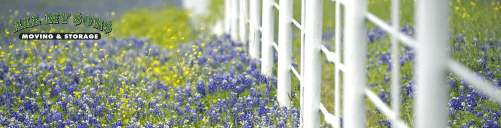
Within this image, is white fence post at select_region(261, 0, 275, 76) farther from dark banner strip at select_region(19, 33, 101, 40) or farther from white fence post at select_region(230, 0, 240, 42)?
white fence post at select_region(230, 0, 240, 42)

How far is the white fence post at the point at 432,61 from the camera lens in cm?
114

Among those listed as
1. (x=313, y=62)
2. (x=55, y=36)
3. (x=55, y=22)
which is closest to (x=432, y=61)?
(x=313, y=62)

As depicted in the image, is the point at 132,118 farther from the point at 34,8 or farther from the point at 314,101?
the point at 34,8

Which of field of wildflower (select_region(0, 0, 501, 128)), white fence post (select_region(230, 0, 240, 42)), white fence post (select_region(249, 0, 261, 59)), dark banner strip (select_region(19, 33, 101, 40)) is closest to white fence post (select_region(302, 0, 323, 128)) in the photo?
field of wildflower (select_region(0, 0, 501, 128))

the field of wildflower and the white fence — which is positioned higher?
the white fence

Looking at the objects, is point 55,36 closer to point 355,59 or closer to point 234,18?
point 234,18

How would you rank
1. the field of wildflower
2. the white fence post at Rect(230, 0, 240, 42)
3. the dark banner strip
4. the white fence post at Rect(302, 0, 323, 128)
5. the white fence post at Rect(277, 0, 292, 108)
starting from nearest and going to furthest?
the white fence post at Rect(302, 0, 323, 128) < the field of wildflower < the white fence post at Rect(277, 0, 292, 108) < the dark banner strip < the white fence post at Rect(230, 0, 240, 42)

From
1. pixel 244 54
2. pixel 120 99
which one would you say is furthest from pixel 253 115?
pixel 244 54

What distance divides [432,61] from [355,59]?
465 millimetres

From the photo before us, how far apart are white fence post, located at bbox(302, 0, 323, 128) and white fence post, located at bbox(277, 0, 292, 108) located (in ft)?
2.10

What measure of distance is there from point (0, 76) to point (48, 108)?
0.81 m

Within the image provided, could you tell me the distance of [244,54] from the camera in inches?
168

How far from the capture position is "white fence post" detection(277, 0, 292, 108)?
3016 mm

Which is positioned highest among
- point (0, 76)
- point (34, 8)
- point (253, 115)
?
point (34, 8)
